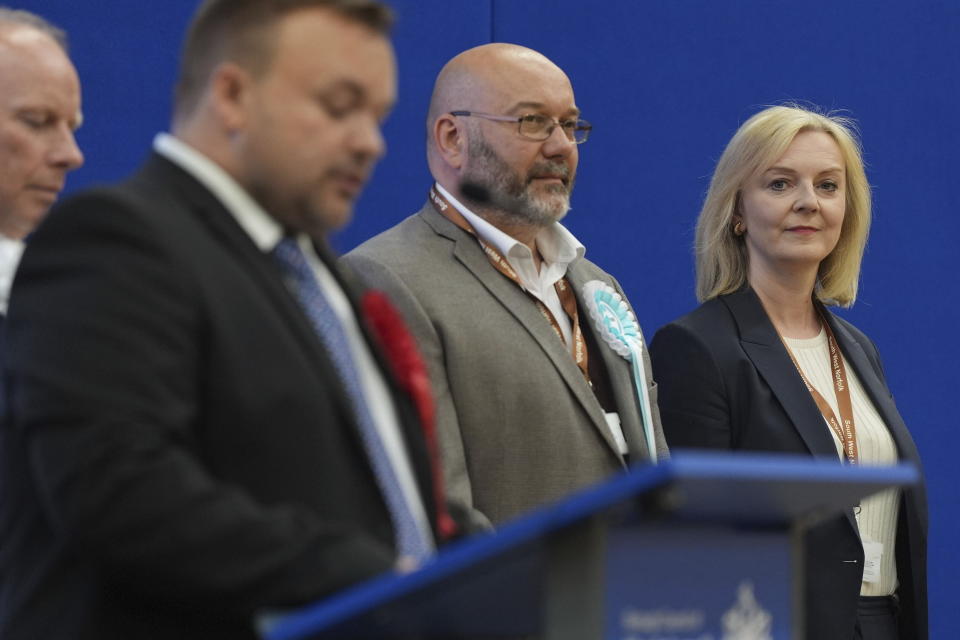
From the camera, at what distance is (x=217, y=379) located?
1454mm

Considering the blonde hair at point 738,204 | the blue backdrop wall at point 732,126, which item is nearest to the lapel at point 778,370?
the blonde hair at point 738,204

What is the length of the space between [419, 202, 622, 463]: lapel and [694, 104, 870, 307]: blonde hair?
81cm

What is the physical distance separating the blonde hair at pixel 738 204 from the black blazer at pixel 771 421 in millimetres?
190

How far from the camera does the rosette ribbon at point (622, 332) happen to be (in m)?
2.86

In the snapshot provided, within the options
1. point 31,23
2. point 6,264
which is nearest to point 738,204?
point 31,23

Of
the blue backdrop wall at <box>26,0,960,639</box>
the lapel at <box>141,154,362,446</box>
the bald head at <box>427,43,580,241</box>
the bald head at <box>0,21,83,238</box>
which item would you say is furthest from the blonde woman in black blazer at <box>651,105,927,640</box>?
the lapel at <box>141,154,362,446</box>

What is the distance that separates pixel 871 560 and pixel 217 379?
2095mm

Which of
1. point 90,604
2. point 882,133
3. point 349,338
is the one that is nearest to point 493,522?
point 349,338

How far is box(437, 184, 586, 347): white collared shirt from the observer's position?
2.87 meters

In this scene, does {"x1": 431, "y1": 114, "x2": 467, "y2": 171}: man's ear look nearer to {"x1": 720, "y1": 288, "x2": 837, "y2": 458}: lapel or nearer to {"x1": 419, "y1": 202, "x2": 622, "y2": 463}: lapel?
{"x1": 419, "y1": 202, "x2": 622, "y2": 463}: lapel

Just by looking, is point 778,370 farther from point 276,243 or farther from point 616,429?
point 276,243

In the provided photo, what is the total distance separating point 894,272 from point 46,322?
3581mm

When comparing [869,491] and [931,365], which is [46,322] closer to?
[869,491]

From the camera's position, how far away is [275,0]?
1581 millimetres
